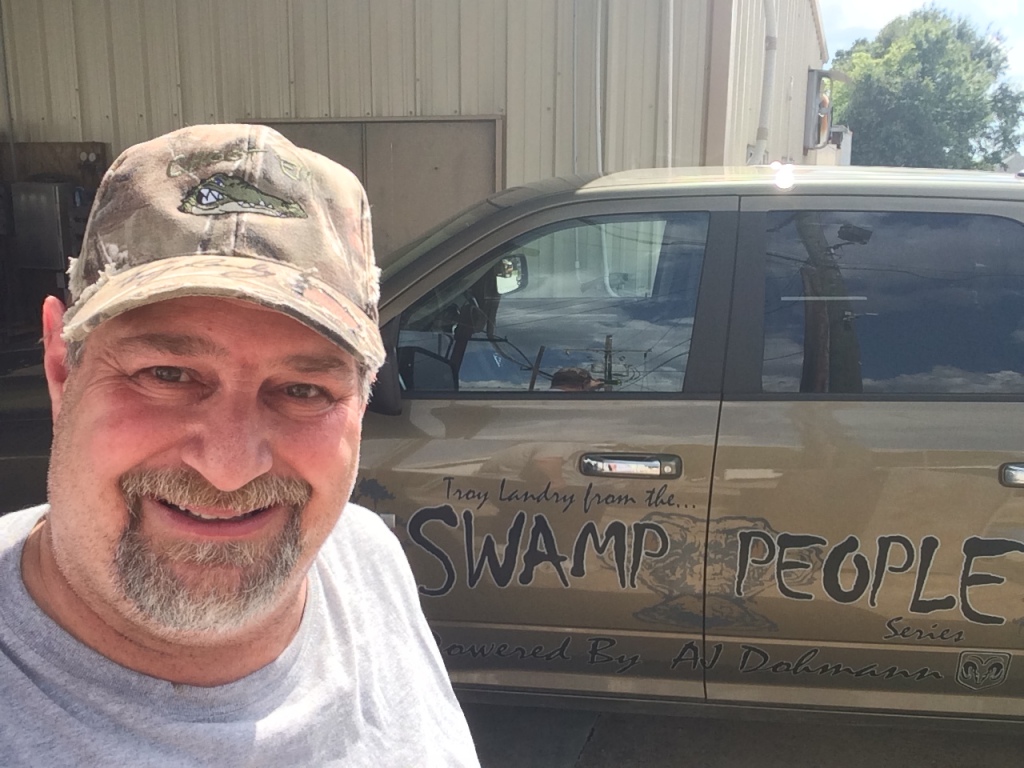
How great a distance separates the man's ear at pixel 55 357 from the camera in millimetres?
1149

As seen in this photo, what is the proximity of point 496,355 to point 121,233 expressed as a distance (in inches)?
63.1

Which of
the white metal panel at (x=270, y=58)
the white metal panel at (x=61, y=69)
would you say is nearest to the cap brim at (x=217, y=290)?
the white metal panel at (x=270, y=58)

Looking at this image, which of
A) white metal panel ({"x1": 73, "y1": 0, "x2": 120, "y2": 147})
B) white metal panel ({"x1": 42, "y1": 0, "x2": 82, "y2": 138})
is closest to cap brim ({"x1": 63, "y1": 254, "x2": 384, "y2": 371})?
white metal panel ({"x1": 73, "y1": 0, "x2": 120, "y2": 147})

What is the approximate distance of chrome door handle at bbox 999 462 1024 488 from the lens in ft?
7.61

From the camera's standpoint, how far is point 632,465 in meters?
2.43

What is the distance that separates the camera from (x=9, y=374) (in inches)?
128

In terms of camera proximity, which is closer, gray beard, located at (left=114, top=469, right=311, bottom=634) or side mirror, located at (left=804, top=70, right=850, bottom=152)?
gray beard, located at (left=114, top=469, right=311, bottom=634)

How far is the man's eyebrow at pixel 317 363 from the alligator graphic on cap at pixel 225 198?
0.63ft

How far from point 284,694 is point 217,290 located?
542 mm

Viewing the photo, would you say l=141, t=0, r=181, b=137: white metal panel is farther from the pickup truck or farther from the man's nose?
the man's nose

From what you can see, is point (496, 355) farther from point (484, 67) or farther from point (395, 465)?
point (484, 67)

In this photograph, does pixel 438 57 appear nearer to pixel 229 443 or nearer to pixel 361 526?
pixel 361 526

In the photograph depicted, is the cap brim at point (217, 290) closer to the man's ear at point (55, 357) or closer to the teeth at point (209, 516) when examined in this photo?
the man's ear at point (55, 357)

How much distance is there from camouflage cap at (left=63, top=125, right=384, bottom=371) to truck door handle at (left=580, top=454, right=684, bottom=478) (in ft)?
4.34
